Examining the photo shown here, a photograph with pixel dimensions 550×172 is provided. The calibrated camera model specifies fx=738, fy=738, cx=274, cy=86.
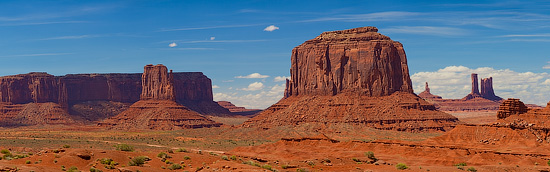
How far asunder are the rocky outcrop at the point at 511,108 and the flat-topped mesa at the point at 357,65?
5254 cm

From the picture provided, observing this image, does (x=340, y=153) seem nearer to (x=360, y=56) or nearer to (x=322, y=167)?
(x=322, y=167)

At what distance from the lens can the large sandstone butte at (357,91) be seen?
144 metres

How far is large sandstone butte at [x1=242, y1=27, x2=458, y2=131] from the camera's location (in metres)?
144

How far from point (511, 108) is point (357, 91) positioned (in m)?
56.4

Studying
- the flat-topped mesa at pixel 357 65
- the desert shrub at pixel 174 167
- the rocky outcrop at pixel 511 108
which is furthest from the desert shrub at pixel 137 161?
the flat-topped mesa at pixel 357 65

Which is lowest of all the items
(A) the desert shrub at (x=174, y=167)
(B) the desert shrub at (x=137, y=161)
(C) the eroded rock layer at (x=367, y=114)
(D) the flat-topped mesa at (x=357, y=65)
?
(A) the desert shrub at (x=174, y=167)

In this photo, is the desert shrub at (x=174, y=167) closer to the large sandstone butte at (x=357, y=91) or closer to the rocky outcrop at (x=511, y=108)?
the rocky outcrop at (x=511, y=108)

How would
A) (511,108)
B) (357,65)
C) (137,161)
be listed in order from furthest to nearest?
(357,65) → (511,108) → (137,161)

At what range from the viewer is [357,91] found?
154 m

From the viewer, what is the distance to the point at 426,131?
454ft

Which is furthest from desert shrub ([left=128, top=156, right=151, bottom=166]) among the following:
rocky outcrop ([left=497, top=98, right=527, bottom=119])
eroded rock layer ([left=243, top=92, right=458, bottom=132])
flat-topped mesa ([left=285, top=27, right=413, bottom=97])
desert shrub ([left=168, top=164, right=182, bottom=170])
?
flat-topped mesa ([left=285, top=27, right=413, bottom=97])

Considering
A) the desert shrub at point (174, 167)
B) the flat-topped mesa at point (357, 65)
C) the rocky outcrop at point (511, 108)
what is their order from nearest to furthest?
the desert shrub at point (174, 167), the rocky outcrop at point (511, 108), the flat-topped mesa at point (357, 65)

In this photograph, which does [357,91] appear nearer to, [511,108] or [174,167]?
[511,108]

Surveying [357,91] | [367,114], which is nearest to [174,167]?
[367,114]
